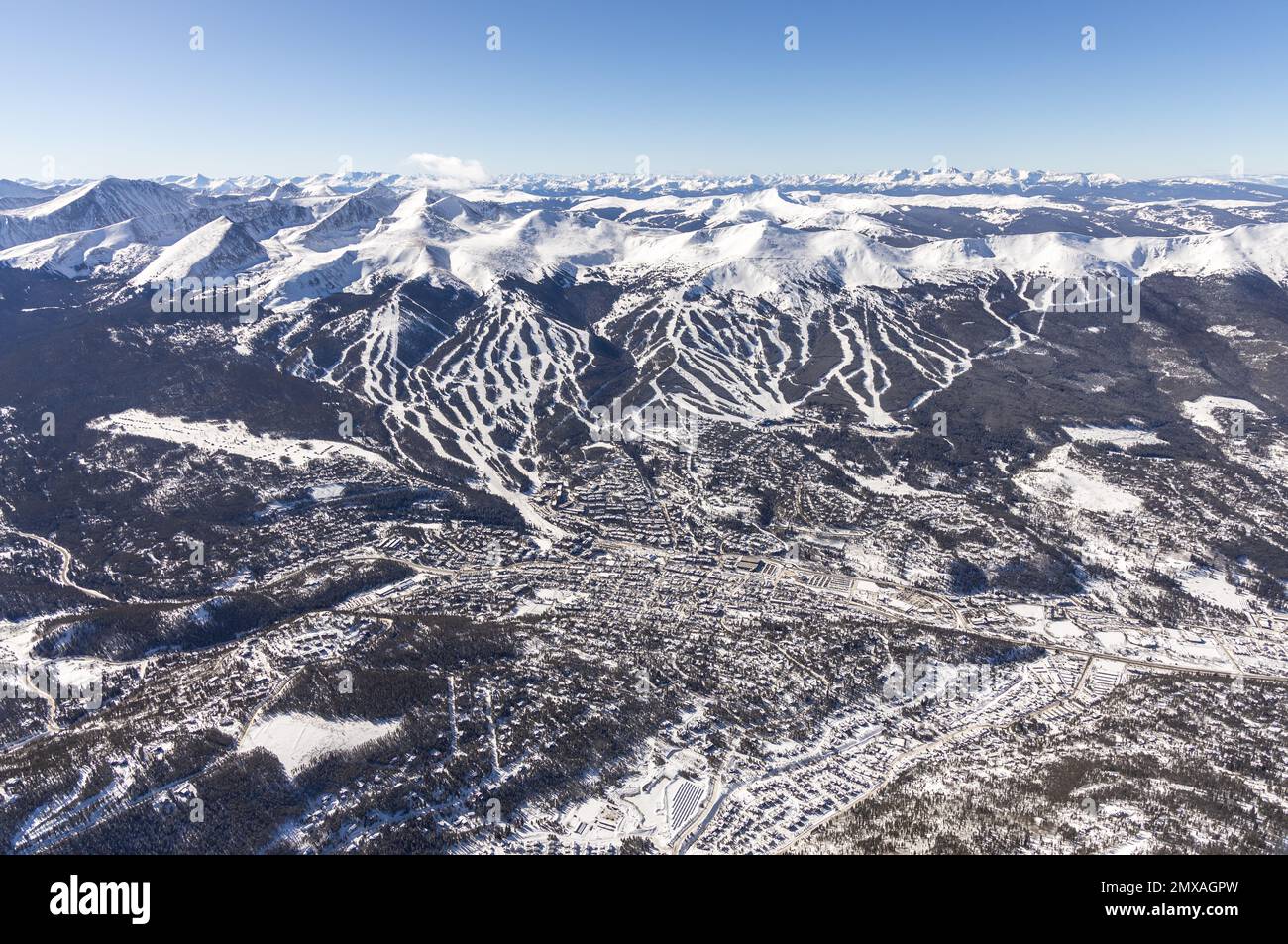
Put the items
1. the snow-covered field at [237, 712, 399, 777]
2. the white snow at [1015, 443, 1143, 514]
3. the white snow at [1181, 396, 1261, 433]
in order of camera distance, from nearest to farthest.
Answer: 1. the snow-covered field at [237, 712, 399, 777]
2. the white snow at [1015, 443, 1143, 514]
3. the white snow at [1181, 396, 1261, 433]

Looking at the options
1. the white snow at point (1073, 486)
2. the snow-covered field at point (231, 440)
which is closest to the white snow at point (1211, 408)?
the white snow at point (1073, 486)

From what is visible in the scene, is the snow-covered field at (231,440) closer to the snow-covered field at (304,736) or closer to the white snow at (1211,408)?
the snow-covered field at (304,736)

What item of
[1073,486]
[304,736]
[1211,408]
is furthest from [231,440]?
[1211,408]

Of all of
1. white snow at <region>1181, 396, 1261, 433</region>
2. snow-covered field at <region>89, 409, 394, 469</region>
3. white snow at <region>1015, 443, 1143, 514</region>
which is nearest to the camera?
white snow at <region>1015, 443, 1143, 514</region>

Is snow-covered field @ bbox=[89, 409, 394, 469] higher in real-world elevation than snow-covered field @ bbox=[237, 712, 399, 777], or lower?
higher

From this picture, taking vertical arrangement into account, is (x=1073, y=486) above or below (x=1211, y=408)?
below

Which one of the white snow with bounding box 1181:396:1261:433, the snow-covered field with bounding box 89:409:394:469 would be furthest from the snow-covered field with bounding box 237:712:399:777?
the white snow with bounding box 1181:396:1261:433

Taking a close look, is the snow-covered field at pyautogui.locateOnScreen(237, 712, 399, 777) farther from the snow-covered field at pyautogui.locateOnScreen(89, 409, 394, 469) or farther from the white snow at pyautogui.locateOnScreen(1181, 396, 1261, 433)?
the white snow at pyautogui.locateOnScreen(1181, 396, 1261, 433)

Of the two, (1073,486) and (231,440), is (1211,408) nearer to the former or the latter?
(1073,486)

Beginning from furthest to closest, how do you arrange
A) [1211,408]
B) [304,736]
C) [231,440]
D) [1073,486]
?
[1211,408], [231,440], [1073,486], [304,736]
